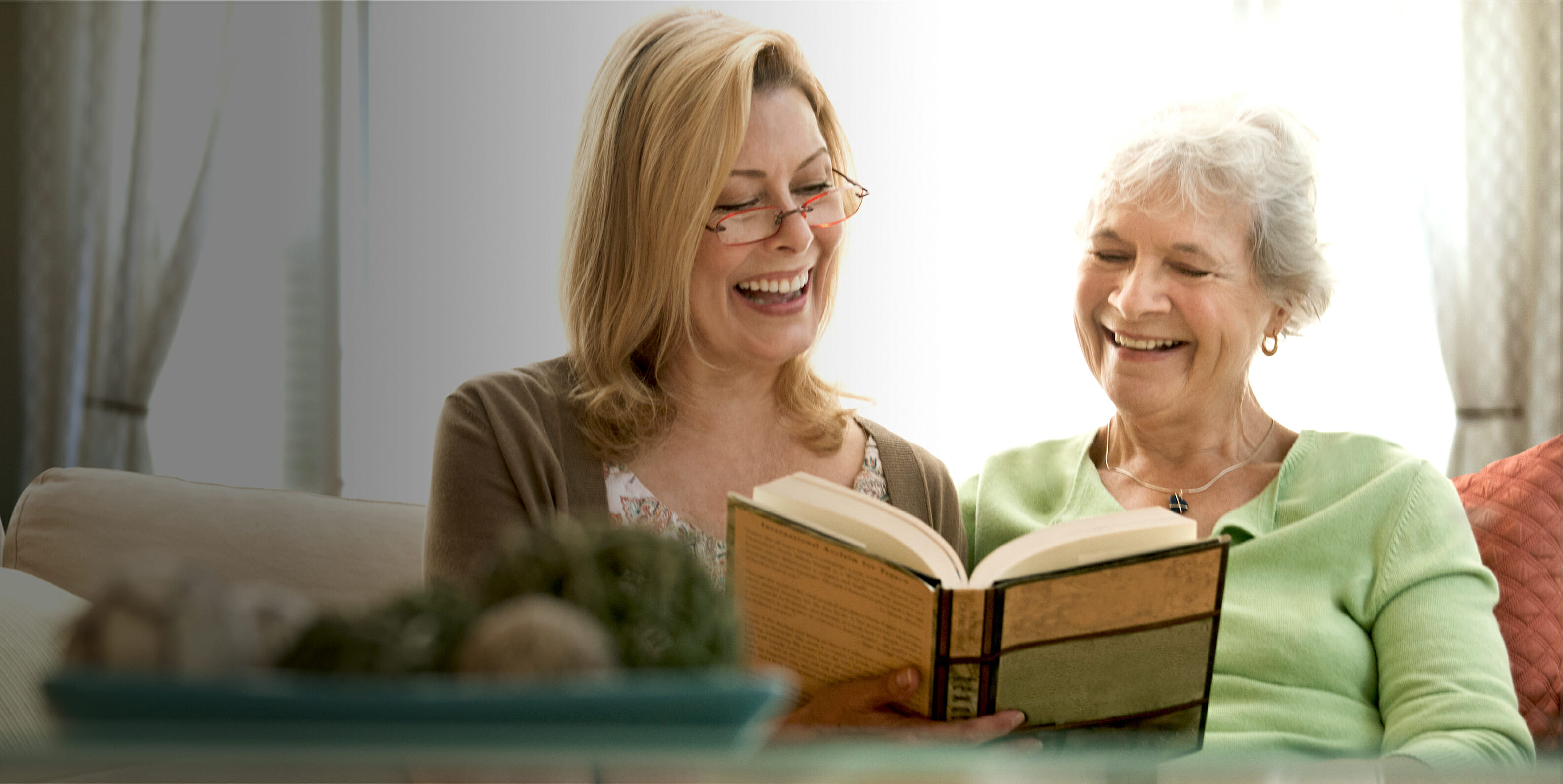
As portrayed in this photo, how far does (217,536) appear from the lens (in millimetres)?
1714

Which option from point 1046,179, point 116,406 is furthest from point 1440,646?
point 116,406

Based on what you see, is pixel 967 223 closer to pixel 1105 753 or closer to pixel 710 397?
pixel 710 397

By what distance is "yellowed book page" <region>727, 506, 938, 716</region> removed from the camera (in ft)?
3.05

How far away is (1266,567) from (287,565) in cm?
135

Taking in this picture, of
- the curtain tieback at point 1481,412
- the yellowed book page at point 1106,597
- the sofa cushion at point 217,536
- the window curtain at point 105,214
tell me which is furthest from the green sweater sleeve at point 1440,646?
the window curtain at point 105,214

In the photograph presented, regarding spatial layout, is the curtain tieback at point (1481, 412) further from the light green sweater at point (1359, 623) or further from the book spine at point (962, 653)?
the book spine at point (962, 653)

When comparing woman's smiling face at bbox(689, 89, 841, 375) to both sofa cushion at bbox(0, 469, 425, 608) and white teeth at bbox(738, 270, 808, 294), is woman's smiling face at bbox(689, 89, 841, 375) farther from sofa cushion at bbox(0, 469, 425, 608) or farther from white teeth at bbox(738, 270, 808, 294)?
sofa cushion at bbox(0, 469, 425, 608)

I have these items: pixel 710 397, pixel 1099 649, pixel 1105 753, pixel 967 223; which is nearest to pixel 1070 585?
pixel 1099 649

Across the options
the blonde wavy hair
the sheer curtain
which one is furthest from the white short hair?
the sheer curtain

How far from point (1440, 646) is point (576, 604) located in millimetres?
1113

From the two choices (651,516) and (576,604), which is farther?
(651,516)

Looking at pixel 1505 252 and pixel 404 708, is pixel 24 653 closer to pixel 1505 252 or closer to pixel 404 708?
pixel 404 708

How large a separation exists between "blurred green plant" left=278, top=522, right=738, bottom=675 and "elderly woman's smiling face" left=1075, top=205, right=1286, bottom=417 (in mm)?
1062

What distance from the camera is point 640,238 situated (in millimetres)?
1421
